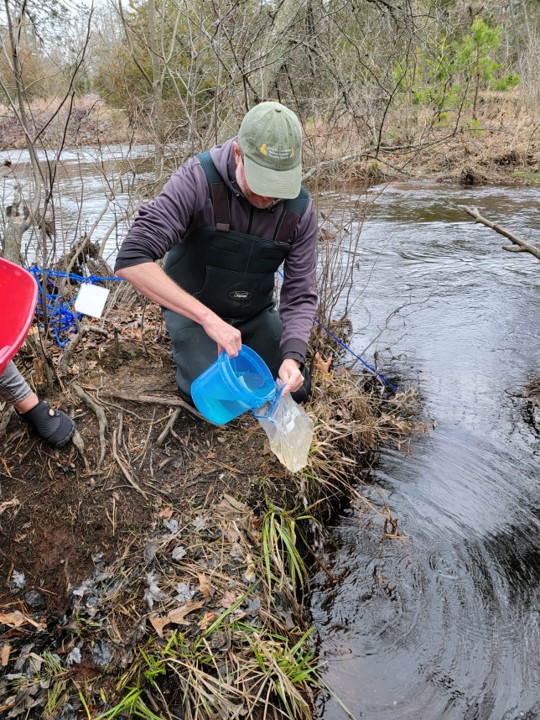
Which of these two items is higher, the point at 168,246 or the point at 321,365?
the point at 168,246

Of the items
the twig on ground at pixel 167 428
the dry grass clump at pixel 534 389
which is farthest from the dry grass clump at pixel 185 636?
the dry grass clump at pixel 534 389

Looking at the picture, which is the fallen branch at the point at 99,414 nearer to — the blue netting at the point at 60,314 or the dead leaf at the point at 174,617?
the blue netting at the point at 60,314

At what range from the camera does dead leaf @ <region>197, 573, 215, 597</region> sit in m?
2.23

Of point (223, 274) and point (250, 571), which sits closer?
point (250, 571)

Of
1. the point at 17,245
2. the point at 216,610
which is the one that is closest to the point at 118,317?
the point at 17,245

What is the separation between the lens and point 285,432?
9.08 ft

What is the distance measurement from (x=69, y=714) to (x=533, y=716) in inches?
70.8

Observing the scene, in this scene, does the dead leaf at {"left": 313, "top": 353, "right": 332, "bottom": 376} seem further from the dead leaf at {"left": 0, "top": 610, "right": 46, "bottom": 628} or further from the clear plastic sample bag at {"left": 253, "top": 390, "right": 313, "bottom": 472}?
the dead leaf at {"left": 0, "top": 610, "right": 46, "bottom": 628}

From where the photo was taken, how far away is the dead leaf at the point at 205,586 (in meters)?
2.23

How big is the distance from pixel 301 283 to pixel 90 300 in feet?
3.90

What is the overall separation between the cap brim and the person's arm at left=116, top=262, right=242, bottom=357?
23.2 inches

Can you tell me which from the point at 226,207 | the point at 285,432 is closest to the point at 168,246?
the point at 226,207

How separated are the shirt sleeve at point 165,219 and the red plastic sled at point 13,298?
49cm

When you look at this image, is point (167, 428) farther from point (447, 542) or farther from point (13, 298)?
point (447, 542)
